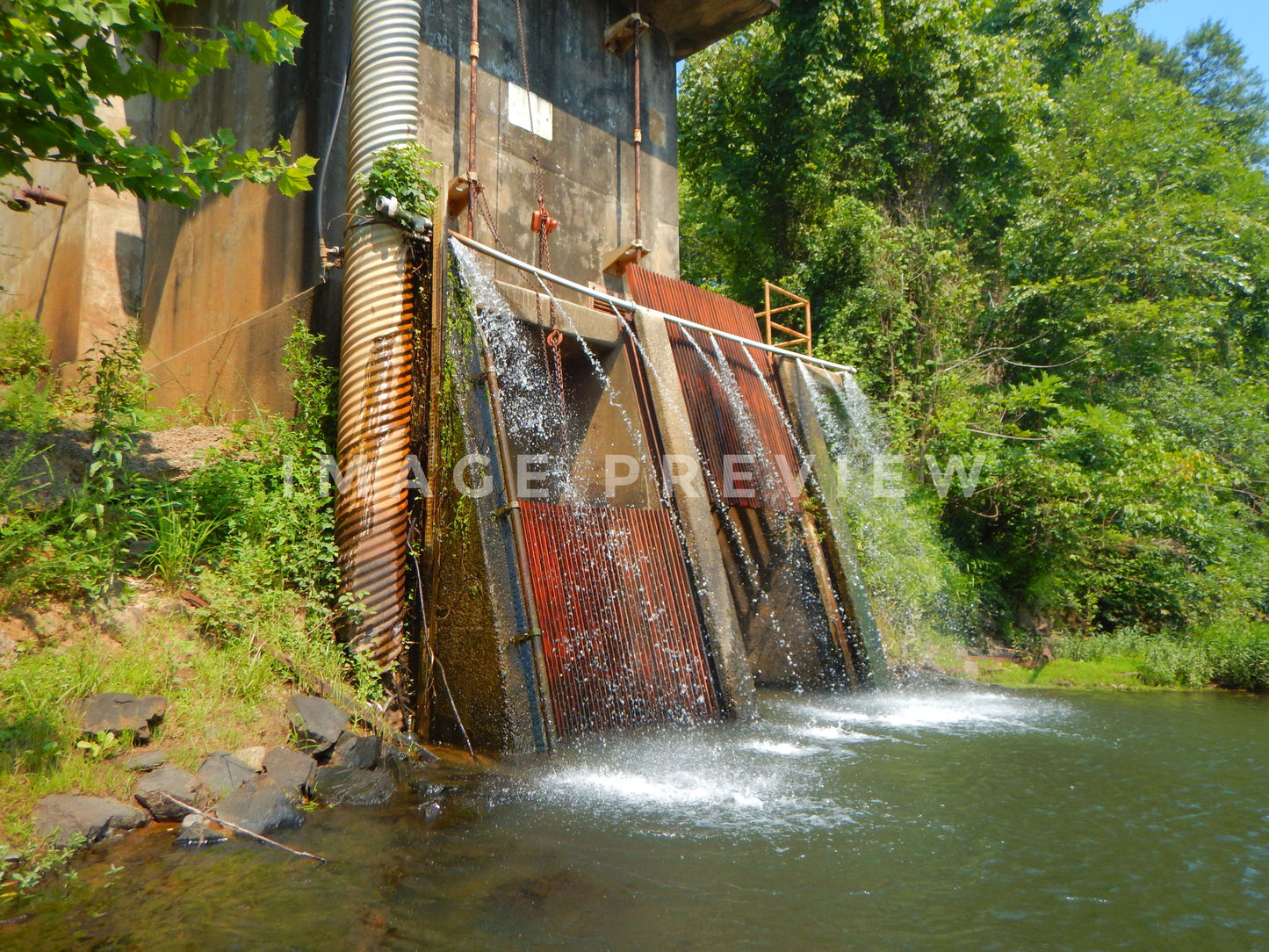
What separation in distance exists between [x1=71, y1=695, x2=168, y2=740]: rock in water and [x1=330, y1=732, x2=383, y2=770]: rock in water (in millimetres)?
1045

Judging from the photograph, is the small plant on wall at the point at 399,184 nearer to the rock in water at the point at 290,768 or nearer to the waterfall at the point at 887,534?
the rock in water at the point at 290,768

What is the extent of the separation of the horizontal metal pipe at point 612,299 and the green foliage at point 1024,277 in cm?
441

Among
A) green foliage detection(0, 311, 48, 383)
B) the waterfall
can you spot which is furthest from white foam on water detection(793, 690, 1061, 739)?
green foliage detection(0, 311, 48, 383)

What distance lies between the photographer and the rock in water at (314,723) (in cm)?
534

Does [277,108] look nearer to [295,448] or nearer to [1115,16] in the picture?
[295,448]

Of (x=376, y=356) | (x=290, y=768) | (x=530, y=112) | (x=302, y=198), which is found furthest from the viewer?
(x=530, y=112)

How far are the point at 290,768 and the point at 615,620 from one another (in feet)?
9.64

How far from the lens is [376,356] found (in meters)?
7.04

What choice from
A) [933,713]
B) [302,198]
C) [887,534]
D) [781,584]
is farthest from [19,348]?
[887,534]

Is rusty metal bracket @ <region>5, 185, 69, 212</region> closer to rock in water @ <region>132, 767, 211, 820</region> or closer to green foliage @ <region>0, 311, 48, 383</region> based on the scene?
green foliage @ <region>0, 311, 48, 383</region>

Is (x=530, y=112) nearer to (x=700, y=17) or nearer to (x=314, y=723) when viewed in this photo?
(x=700, y=17)

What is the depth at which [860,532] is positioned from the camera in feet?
38.4

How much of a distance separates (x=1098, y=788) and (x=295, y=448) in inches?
268

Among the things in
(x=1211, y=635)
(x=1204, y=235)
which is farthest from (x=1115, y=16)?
(x=1211, y=635)
